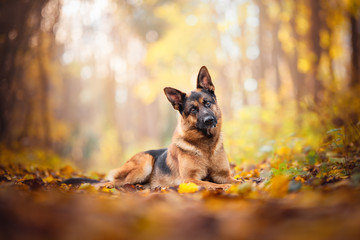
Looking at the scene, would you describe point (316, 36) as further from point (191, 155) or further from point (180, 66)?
point (180, 66)

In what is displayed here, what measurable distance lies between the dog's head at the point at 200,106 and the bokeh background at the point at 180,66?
1944 millimetres

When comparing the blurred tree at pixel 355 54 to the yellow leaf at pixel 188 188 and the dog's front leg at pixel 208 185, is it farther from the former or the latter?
the yellow leaf at pixel 188 188

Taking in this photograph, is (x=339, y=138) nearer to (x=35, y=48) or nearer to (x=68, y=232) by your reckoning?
(x=68, y=232)

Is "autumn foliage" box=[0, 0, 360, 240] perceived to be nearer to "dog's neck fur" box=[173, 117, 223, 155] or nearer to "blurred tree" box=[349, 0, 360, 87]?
"blurred tree" box=[349, 0, 360, 87]

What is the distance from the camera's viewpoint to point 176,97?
466cm

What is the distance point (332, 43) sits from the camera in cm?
947

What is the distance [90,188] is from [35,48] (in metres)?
13.2

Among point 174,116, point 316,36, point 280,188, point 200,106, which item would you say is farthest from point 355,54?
point 174,116

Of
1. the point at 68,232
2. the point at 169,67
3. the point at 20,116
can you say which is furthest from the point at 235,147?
the point at 20,116

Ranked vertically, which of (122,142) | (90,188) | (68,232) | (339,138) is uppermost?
(68,232)

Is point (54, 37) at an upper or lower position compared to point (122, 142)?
upper

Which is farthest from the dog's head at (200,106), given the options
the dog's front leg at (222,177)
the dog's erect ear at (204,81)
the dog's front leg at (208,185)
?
the dog's front leg at (208,185)

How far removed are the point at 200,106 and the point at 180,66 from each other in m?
13.8

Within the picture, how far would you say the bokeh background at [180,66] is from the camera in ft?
26.5
